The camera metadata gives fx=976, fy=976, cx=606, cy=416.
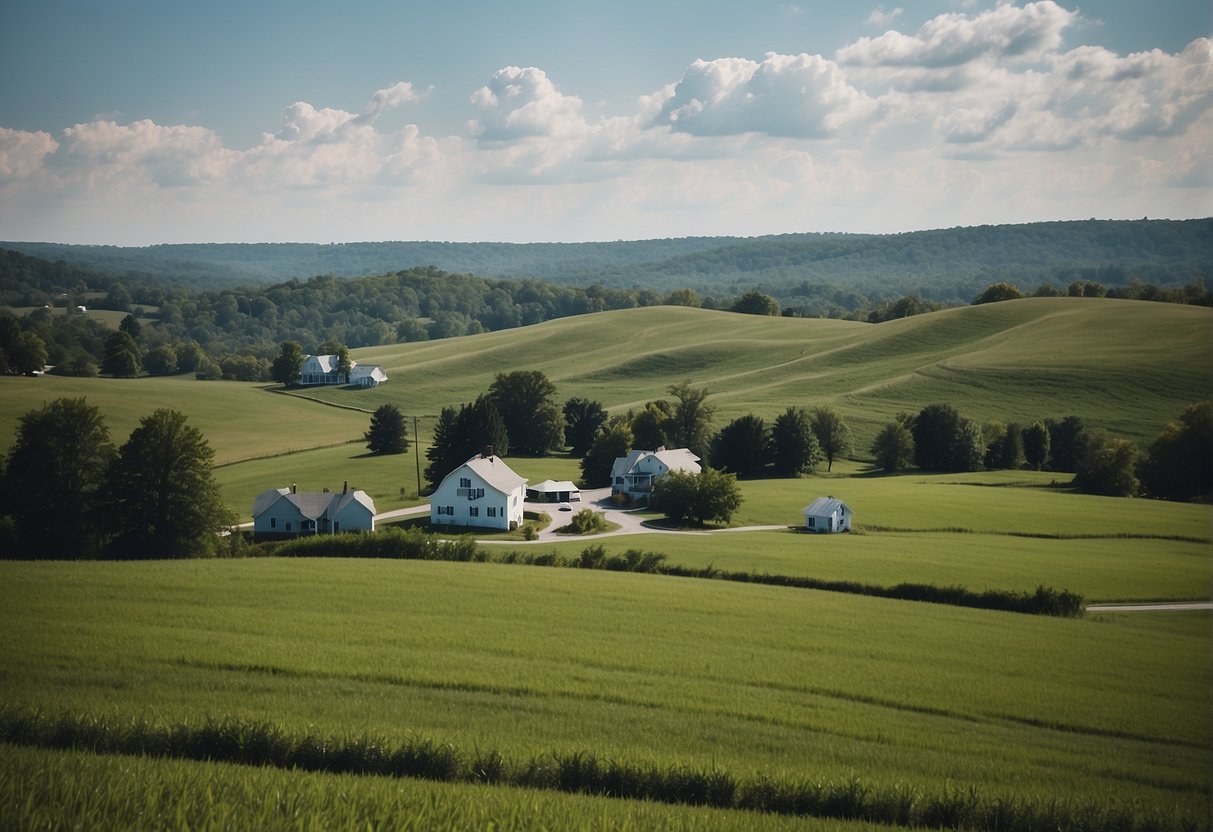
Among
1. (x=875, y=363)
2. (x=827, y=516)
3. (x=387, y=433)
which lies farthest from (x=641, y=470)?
(x=875, y=363)

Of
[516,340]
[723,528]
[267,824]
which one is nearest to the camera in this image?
[267,824]

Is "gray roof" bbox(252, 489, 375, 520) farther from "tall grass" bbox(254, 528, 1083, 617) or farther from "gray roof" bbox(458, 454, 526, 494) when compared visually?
"tall grass" bbox(254, 528, 1083, 617)

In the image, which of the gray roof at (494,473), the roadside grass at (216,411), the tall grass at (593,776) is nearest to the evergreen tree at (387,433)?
the roadside grass at (216,411)

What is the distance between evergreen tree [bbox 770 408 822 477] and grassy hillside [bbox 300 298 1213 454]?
37.9ft

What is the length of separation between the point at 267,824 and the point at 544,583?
2560cm

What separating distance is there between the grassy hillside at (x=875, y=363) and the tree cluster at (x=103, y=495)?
5765 centimetres

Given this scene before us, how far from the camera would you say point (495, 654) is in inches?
971

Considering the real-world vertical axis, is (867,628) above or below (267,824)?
below

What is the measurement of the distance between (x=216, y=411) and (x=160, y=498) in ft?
209

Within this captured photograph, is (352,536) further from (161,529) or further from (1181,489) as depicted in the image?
(1181,489)

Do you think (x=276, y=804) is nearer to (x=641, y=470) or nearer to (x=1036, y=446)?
(x=641, y=470)

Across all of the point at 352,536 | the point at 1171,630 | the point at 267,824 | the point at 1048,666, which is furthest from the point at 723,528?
the point at 267,824

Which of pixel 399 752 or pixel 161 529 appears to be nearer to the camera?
pixel 399 752

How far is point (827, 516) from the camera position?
5744cm
